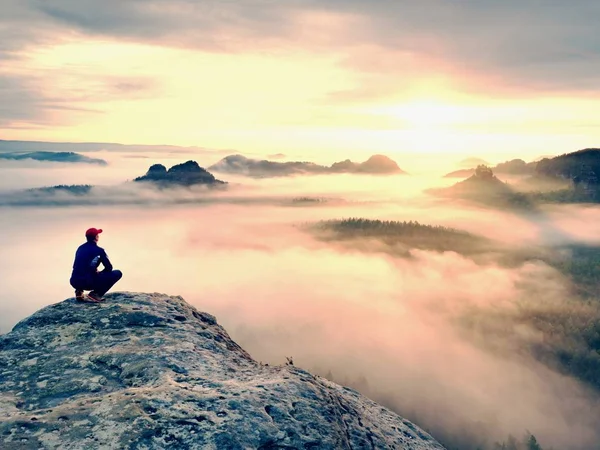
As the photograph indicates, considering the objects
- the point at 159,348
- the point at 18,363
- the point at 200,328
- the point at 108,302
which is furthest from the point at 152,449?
the point at 108,302

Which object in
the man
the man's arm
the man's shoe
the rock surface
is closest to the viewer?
the rock surface

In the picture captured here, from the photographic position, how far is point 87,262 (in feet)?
68.2

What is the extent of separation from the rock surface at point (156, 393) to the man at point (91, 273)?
725mm

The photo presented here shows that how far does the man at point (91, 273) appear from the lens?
20.2 meters

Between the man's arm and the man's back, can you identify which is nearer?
the man's back

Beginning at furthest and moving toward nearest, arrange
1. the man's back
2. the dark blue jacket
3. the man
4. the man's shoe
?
the man's back < the dark blue jacket < the man < the man's shoe

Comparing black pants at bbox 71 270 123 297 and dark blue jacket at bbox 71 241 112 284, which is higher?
dark blue jacket at bbox 71 241 112 284

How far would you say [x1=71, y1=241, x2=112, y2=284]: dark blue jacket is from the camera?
20464 millimetres

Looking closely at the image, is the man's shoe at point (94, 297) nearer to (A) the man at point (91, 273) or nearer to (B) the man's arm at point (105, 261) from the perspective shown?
(A) the man at point (91, 273)

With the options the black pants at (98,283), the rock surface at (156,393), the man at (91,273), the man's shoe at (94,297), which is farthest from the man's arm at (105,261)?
the rock surface at (156,393)

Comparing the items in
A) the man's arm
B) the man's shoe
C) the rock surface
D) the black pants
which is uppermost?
the man's arm

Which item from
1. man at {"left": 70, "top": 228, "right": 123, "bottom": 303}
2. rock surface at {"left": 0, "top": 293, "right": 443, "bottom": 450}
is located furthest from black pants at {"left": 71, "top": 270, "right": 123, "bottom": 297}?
rock surface at {"left": 0, "top": 293, "right": 443, "bottom": 450}

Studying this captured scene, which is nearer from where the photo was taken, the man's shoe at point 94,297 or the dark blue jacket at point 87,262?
the man's shoe at point 94,297

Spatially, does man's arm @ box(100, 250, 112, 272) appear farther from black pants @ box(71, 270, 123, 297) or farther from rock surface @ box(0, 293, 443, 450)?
rock surface @ box(0, 293, 443, 450)
